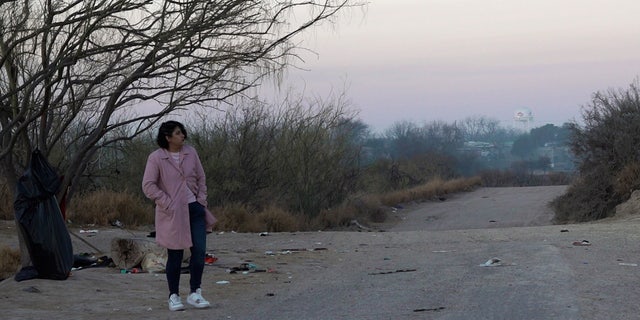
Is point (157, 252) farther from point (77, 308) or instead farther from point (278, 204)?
point (278, 204)

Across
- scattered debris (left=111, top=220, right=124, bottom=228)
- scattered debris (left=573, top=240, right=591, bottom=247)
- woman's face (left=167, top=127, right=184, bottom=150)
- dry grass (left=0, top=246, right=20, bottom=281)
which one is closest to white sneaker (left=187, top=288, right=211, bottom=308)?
woman's face (left=167, top=127, right=184, bottom=150)

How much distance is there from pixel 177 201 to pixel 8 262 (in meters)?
6.35

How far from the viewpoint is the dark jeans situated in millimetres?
9539

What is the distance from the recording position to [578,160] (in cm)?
3262

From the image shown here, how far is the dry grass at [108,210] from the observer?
22828 millimetres

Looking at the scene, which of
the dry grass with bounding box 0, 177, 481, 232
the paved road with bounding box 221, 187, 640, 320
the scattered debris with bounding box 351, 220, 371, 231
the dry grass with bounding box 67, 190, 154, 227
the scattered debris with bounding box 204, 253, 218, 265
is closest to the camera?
the paved road with bounding box 221, 187, 640, 320

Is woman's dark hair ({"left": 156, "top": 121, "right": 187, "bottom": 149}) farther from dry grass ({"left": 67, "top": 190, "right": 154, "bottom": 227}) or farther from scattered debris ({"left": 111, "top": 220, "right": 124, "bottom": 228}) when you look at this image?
scattered debris ({"left": 111, "top": 220, "right": 124, "bottom": 228})

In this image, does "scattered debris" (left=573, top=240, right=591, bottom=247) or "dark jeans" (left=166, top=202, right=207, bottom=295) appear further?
"scattered debris" (left=573, top=240, right=591, bottom=247)

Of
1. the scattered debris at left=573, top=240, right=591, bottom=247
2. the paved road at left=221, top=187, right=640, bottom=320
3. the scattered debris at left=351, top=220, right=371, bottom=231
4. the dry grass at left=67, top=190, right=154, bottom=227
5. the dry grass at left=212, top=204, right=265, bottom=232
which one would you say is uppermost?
the dry grass at left=67, top=190, right=154, bottom=227

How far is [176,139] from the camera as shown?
9602 mm

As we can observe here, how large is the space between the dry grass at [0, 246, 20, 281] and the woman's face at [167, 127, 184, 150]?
5.64 m

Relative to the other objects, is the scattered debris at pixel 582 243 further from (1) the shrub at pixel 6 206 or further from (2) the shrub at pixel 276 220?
(1) the shrub at pixel 6 206

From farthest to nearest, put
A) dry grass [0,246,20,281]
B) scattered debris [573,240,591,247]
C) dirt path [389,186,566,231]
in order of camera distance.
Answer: dirt path [389,186,566,231] < scattered debris [573,240,591,247] < dry grass [0,246,20,281]

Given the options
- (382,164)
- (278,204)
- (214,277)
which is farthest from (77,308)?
(382,164)
